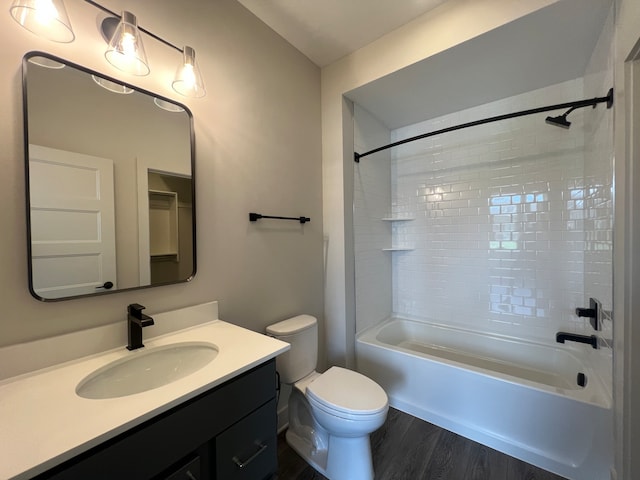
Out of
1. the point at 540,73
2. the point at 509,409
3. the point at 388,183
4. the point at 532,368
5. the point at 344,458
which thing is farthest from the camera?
the point at 388,183

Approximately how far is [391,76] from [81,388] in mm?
2279

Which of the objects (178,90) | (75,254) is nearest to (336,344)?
(75,254)

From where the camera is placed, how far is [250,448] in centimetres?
95

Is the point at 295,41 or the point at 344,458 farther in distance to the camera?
the point at 295,41

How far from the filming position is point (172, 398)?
2.36 feet

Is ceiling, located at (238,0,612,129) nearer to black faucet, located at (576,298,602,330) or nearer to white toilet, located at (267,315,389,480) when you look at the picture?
black faucet, located at (576,298,602,330)

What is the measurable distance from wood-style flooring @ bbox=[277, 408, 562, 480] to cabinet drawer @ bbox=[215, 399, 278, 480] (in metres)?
0.62

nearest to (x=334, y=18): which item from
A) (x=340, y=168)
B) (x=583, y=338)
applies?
(x=340, y=168)

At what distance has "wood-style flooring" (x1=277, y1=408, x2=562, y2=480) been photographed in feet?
4.68

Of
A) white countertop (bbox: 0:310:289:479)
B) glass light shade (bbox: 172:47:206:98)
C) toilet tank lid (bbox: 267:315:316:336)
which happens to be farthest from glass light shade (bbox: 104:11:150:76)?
toilet tank lid (bbox: 267:315:316:336)

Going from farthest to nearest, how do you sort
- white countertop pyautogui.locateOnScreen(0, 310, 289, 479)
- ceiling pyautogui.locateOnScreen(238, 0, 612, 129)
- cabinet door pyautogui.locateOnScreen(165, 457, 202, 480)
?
ceiling pyautogui.locateOnScreen(238, 0, 612, 129)
cabinet door pyautogui.locateOnScreen(165, 457, 202, 480)
white countertop pyautogui.locateOnScreen(0, 310, 289, 479)

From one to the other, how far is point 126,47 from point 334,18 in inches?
48.8

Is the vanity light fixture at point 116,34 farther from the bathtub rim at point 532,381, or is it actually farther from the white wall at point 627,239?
the bathtub rim at point 532,381

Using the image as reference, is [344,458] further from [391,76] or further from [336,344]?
[391,76]
